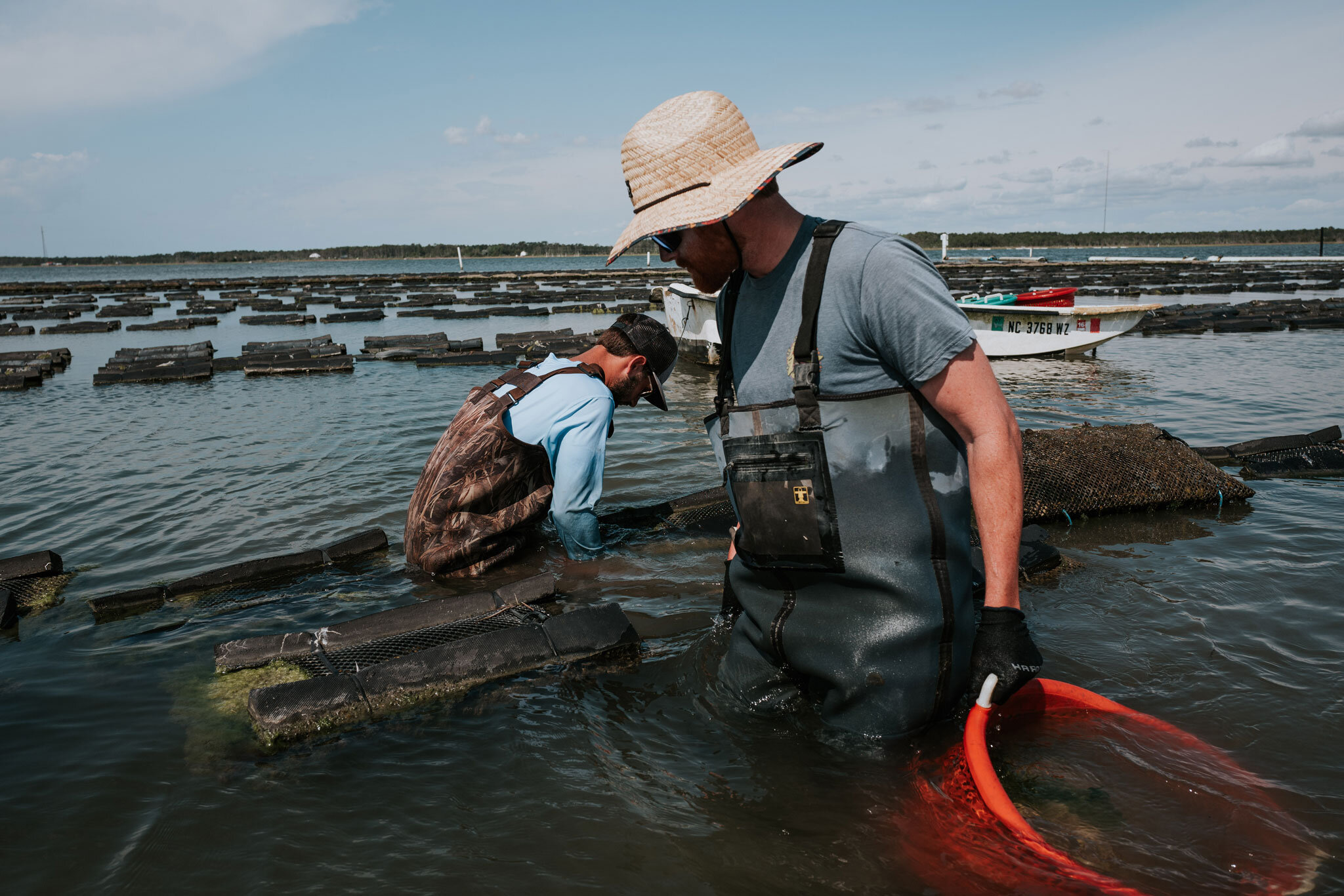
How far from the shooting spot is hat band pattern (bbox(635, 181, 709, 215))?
2.12m

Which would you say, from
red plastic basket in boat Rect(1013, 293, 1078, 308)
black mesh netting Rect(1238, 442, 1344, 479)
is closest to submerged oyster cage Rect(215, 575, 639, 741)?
black mesh netting Rect(1238, 442, 1344, 479)

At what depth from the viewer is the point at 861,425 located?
6.89ft

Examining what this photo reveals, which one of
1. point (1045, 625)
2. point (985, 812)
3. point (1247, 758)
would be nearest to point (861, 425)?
point (985, 812)

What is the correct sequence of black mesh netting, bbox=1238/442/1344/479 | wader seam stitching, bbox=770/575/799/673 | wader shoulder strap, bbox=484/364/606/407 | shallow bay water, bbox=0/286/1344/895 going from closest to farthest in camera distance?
wader seam stitching, bbox=770/575/799/673 < shallow bay water, bbox=0/286/1344/895 < wader shoulder strap, bbox=484/364/606/407 < black mesh netting, bbox=1238/442/1344/479

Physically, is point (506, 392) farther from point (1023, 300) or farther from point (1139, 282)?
point (1139, 282)

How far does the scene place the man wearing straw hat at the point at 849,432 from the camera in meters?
1.96

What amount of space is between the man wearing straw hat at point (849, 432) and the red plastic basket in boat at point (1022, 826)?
22 cm

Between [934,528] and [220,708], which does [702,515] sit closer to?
[220,708]

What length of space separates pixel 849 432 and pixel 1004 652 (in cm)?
68

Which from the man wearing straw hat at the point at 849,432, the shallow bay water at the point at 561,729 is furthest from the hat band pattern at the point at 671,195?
the shallow bay water at the point at 561,729

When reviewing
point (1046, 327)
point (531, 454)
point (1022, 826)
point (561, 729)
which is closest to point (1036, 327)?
point (1046, 327)

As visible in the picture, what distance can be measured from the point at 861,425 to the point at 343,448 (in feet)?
27.3

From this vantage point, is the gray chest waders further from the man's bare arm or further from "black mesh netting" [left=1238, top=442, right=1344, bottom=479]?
"black mesh netting" [left=1238, top=442, right=1344, bottom=479]

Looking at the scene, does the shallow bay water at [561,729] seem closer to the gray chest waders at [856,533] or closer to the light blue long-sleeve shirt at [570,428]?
the gray chest waders at [856,533]
